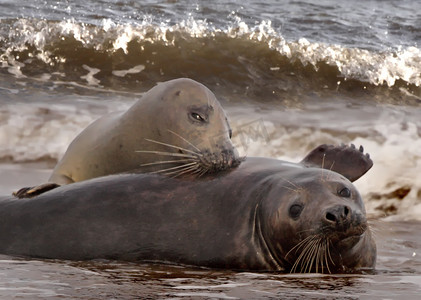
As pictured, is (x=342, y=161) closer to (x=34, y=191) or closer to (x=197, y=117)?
(x=197, y=117)

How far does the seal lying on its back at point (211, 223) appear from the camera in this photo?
524 centimetres

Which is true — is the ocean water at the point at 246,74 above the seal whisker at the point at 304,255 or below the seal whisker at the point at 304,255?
above

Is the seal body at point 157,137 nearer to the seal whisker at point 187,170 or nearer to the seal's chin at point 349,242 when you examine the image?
the seal whisker at point 187,170

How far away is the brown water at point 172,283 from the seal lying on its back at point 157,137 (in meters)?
1.16

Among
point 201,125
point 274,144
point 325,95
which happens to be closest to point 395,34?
point 325,95

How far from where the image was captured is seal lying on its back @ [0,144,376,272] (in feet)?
17.2

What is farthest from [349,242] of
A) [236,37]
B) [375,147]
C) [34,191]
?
[236,37]

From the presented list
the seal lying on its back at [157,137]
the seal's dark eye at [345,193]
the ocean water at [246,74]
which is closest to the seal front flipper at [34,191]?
the seal lying on its back at [157,137]

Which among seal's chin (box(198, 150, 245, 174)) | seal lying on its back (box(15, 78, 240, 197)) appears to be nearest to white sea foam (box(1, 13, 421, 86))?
seal lying on its back (box(15, 78, 240, 197))

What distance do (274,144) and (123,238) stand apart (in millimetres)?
5098

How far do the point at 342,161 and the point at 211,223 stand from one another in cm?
104

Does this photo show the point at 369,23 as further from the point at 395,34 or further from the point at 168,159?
the point at 168,159

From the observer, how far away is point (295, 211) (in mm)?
5262

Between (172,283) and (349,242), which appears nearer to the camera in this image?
(172,283)
